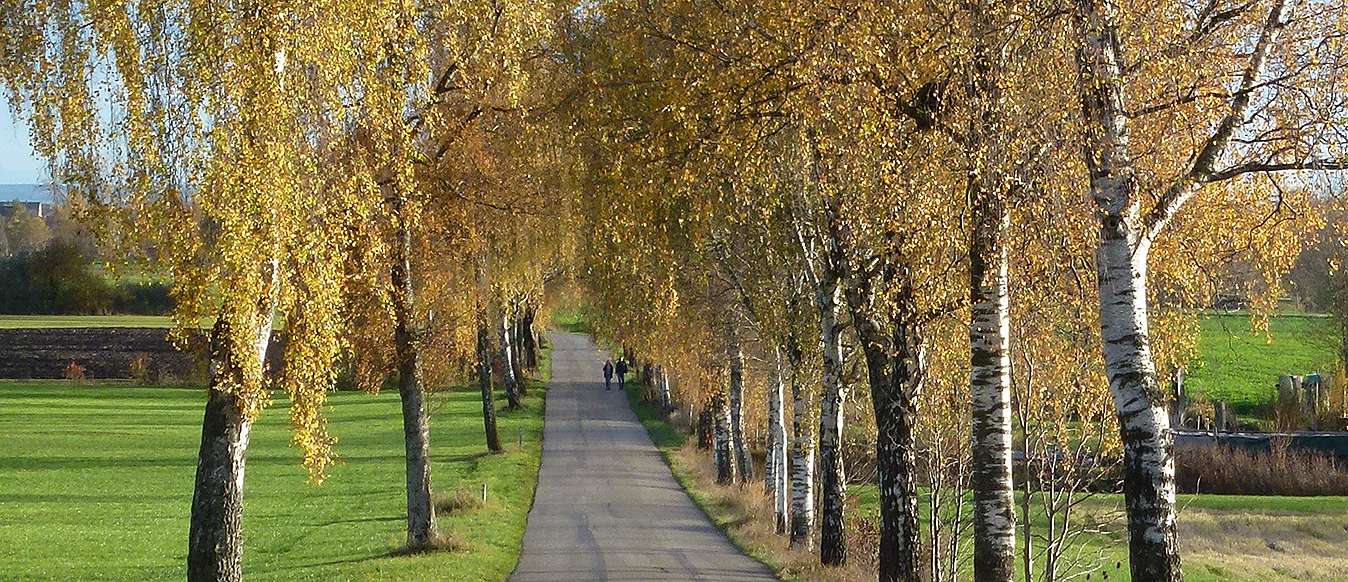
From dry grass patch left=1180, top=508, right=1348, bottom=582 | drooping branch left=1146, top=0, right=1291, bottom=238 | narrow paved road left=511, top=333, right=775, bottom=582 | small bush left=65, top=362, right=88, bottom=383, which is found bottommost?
dry grass patch left=1180, top=508, right=1348, bottom=582

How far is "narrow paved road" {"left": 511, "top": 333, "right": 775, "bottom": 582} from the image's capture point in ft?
70.3

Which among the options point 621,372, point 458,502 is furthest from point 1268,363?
point 458,502

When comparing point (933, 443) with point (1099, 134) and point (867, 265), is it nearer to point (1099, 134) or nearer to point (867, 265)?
point (867, 265)

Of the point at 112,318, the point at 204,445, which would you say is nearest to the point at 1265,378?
the point at 204,445

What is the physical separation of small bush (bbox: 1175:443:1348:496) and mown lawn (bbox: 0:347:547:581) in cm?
2394

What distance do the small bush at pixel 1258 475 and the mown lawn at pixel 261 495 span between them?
23935mm

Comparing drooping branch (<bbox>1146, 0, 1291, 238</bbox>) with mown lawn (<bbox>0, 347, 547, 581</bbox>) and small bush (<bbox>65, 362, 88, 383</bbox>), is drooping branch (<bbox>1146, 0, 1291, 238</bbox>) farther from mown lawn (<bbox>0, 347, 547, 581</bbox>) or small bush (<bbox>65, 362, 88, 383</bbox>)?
small bush (<bbox>65, 362, 88, 383</bbox>)

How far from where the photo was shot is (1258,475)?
46.0 m

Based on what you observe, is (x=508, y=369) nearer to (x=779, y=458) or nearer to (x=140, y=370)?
(x=779, y=458)

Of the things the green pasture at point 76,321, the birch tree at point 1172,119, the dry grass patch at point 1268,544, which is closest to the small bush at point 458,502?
the dry grass patch at point 1268,544

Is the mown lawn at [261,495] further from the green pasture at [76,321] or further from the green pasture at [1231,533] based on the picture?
the green pasture at [76,321]

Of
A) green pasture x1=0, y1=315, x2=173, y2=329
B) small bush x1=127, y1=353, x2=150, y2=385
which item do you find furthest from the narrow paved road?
green pasture x1=0, y1=315, x2=173, y2=329

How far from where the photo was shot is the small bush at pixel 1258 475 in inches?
1800

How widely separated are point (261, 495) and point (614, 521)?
1297 centimetres
